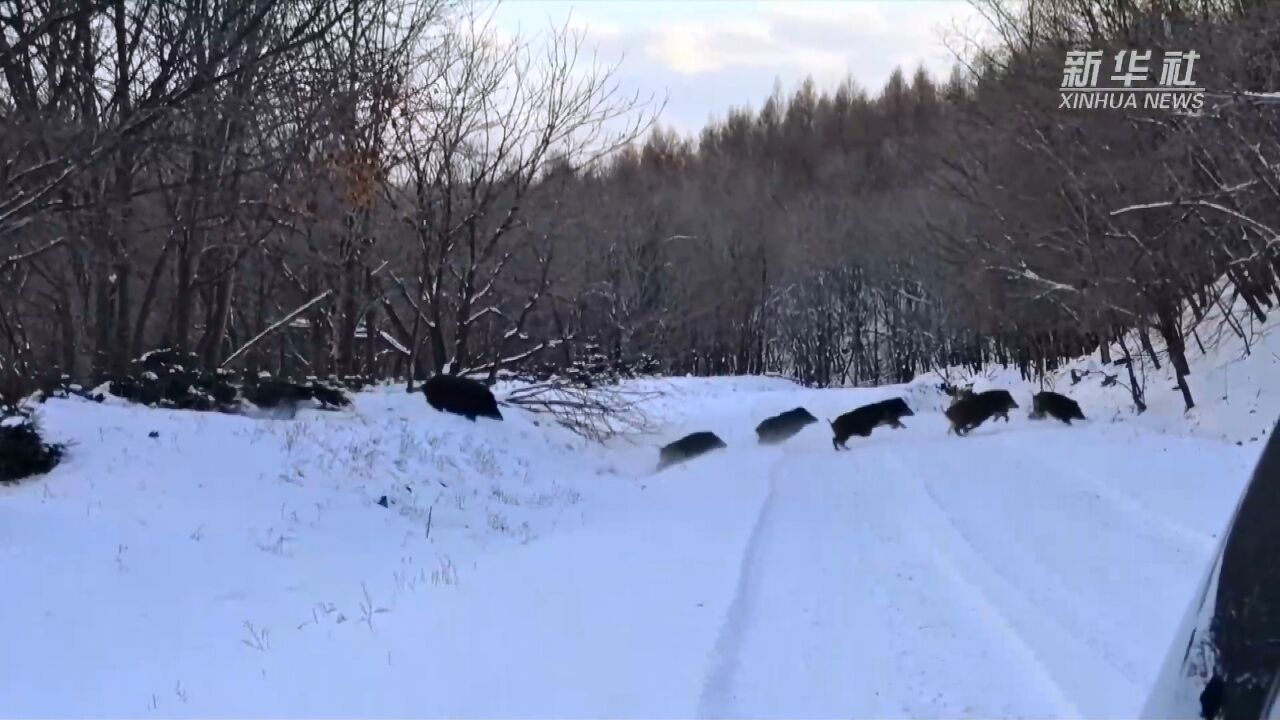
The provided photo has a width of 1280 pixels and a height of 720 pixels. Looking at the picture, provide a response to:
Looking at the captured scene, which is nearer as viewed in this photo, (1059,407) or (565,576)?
(565,576)

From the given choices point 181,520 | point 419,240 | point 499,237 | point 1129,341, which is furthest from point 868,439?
point 181,520

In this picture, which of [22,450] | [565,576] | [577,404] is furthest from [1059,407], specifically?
[22,450]

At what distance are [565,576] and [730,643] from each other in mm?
2305

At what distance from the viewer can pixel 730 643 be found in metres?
6.59

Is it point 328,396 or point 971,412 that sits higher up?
point 971,412

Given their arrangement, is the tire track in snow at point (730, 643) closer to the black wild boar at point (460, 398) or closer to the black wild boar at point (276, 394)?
the black wild boar at point (460, 398)

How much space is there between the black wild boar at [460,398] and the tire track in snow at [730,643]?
841 centimetres

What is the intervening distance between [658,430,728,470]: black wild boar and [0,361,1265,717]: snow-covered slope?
2773 millimetres

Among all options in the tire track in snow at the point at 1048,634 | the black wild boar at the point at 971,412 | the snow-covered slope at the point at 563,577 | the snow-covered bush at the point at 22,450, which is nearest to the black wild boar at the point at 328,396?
the snow-covered slope at the point at 563,577

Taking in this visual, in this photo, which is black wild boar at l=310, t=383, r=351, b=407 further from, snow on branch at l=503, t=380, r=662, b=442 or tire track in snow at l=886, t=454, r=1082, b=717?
tire track in snow at l=886, t=454, r=1082, b=717

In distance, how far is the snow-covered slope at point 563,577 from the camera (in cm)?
591

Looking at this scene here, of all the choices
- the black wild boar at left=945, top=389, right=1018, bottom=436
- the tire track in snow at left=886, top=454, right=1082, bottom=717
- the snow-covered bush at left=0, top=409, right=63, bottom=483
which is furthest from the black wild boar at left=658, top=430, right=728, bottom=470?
the snow-covered bush at left=0, top=409, right=63, bottom=483

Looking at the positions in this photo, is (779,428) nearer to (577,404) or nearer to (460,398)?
(577,404)

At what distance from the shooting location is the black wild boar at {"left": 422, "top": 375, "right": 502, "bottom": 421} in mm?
17578
